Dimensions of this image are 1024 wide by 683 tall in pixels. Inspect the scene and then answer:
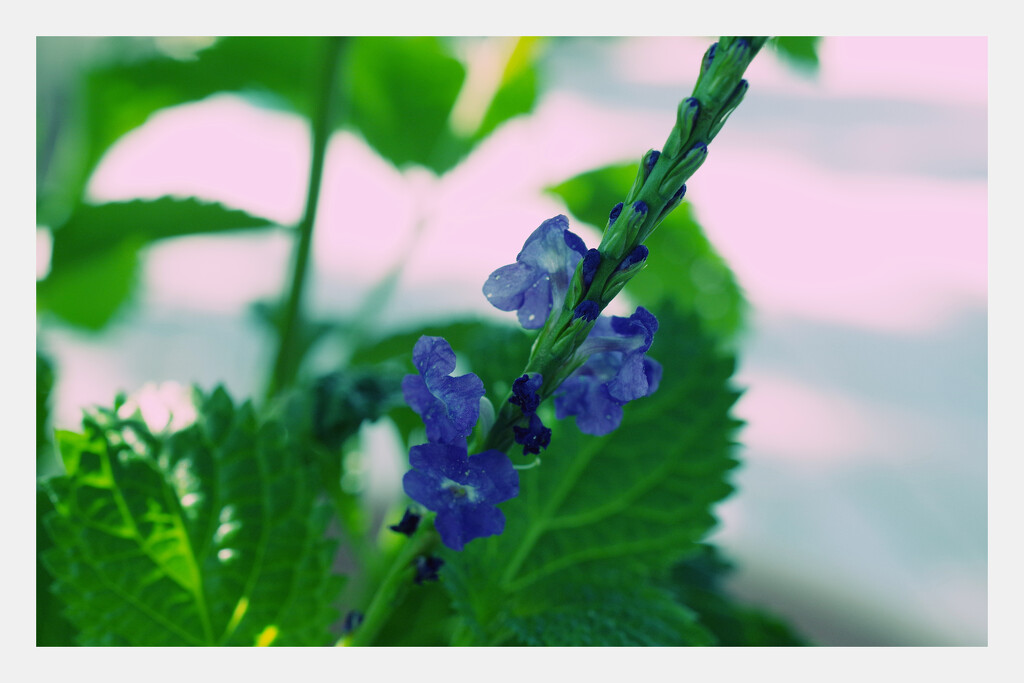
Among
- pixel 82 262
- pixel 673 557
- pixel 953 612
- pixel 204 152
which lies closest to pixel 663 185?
pixel 673 557

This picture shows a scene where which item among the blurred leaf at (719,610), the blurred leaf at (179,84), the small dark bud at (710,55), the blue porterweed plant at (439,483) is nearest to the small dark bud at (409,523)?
the blue porterweed plant at (439,483)

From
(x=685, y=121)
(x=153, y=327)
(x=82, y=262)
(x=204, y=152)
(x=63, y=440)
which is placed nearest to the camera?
(x=685, y=121)

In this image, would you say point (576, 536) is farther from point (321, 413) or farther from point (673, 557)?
point (321, 413)

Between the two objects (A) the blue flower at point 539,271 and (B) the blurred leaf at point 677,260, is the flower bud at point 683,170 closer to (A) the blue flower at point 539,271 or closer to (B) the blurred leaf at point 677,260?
(A) the blue flower at point 539,271

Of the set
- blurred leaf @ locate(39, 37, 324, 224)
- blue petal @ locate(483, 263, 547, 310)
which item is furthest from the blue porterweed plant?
blurred leaf @ locate(39, 37, 324, 224)

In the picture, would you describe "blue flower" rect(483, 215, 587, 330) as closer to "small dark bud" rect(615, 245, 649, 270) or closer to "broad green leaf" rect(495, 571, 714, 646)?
"small dark bud" rect(615, 245, 649, 270)

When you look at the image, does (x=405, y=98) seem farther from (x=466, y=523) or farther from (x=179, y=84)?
(x=466, y=523)

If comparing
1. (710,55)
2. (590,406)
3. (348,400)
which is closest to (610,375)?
(590,406)
